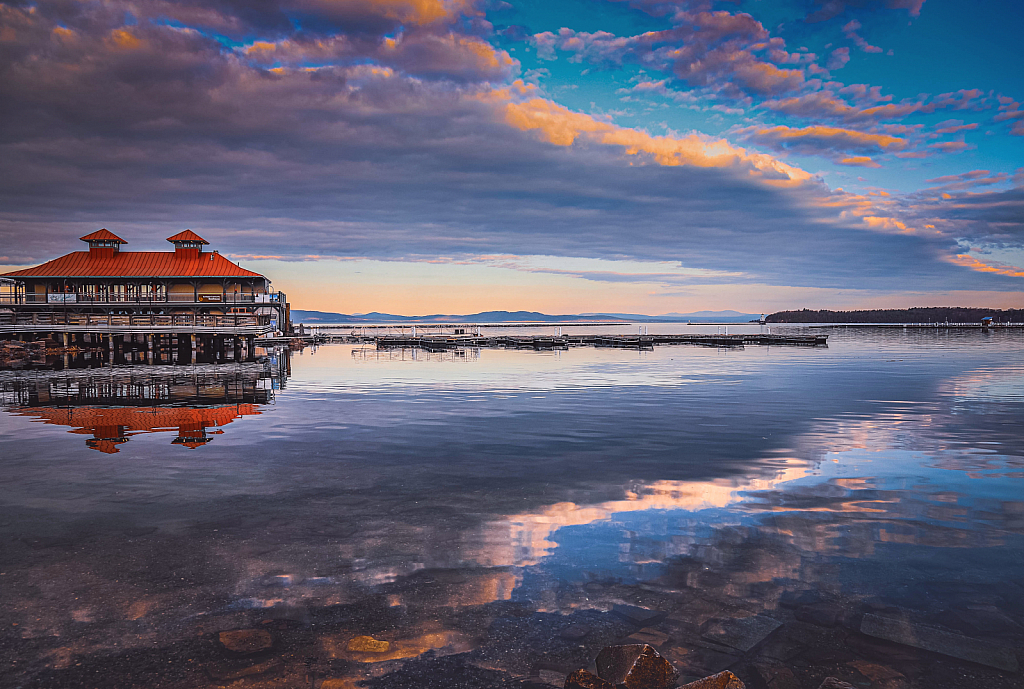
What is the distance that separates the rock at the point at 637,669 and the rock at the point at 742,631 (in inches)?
46.1

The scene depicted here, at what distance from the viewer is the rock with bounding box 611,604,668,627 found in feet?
21.8

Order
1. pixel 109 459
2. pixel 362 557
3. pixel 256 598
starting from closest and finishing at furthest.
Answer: pixel 256 598 → pixel 362 557 → pixel 109 459

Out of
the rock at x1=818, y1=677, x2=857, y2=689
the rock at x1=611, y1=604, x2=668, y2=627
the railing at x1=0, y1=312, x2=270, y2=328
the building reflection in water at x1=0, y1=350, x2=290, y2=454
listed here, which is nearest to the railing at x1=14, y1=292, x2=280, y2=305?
the railing at x1=0, y1=312, x2=270, y2=328

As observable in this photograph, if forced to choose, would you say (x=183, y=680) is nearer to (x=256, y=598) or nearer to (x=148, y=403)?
(x=256, y=598)

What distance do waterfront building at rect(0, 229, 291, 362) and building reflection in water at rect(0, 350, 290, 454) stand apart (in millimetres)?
15691

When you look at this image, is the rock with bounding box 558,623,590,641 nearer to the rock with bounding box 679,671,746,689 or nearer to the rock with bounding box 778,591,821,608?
the rock with bounding box 679,671,746,689

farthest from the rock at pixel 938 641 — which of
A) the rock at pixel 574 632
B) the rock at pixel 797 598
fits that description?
the rock at pixel 574 632

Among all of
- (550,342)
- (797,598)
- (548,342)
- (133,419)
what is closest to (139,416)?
(133,419)

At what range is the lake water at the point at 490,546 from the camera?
5.97m

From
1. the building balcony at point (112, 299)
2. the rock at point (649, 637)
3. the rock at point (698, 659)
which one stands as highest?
the building balcony at point (112, 299)

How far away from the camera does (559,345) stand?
8425 centimetres

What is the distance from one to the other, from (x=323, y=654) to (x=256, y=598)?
64.8 inches

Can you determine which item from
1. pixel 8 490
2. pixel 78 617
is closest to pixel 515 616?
pixel 78 617

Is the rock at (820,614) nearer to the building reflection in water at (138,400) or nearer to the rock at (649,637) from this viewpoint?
the rock at (649,637)
